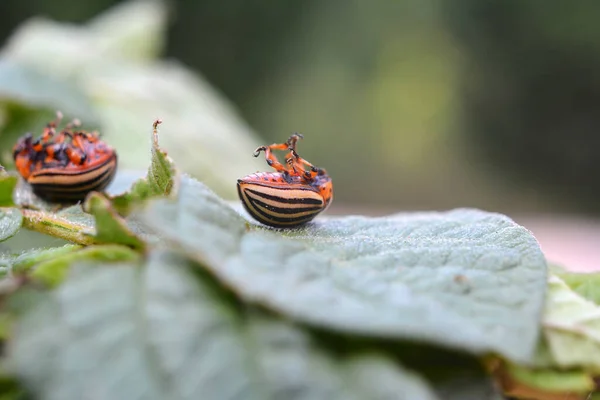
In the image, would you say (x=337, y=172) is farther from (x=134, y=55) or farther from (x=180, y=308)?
(x=180, y=308)

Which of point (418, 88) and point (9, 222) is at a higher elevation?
point (9, 222)

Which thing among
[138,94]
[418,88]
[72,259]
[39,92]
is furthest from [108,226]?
[418,88]

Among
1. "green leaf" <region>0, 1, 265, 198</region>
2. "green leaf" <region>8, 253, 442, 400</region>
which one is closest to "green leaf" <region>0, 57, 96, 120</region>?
"green leaf" <region>0, 1, 265, 198</region>

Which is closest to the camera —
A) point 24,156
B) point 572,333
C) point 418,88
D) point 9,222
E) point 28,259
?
point 572,333

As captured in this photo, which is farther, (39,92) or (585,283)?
(39,92)

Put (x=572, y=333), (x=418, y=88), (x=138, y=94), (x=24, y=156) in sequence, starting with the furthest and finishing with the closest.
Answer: (x=418, y=88), (x=138, y=94), (x=24, y=156), (x=572, y=333)

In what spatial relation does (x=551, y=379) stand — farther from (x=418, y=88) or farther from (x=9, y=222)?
(x=418, y=88)

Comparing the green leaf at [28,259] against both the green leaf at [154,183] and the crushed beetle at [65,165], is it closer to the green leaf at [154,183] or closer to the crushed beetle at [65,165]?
the green leaf at [154,183]
